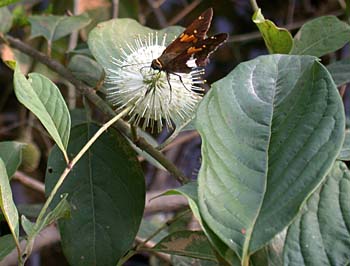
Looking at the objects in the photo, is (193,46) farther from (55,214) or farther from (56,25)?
(56,25)

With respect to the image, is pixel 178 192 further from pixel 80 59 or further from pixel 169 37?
pixel 80 59

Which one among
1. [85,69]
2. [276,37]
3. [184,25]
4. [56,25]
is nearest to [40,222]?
[276,37]

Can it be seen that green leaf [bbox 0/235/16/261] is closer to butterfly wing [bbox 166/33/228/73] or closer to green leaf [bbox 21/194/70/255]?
green leaf [bbox 21/194/70/255]

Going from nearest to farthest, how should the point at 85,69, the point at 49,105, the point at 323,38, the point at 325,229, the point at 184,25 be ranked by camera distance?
the point at 325,229 → the point at 49,105 → the point at 323,38 → the point at 85,69 → the point at 184,25

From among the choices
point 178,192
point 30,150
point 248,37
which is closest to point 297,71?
point 178,192

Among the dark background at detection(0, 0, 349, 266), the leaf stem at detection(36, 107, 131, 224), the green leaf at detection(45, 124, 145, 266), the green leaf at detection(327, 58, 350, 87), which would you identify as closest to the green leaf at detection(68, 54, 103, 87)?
the green leaf at detection(45, 124, 145, 266)
